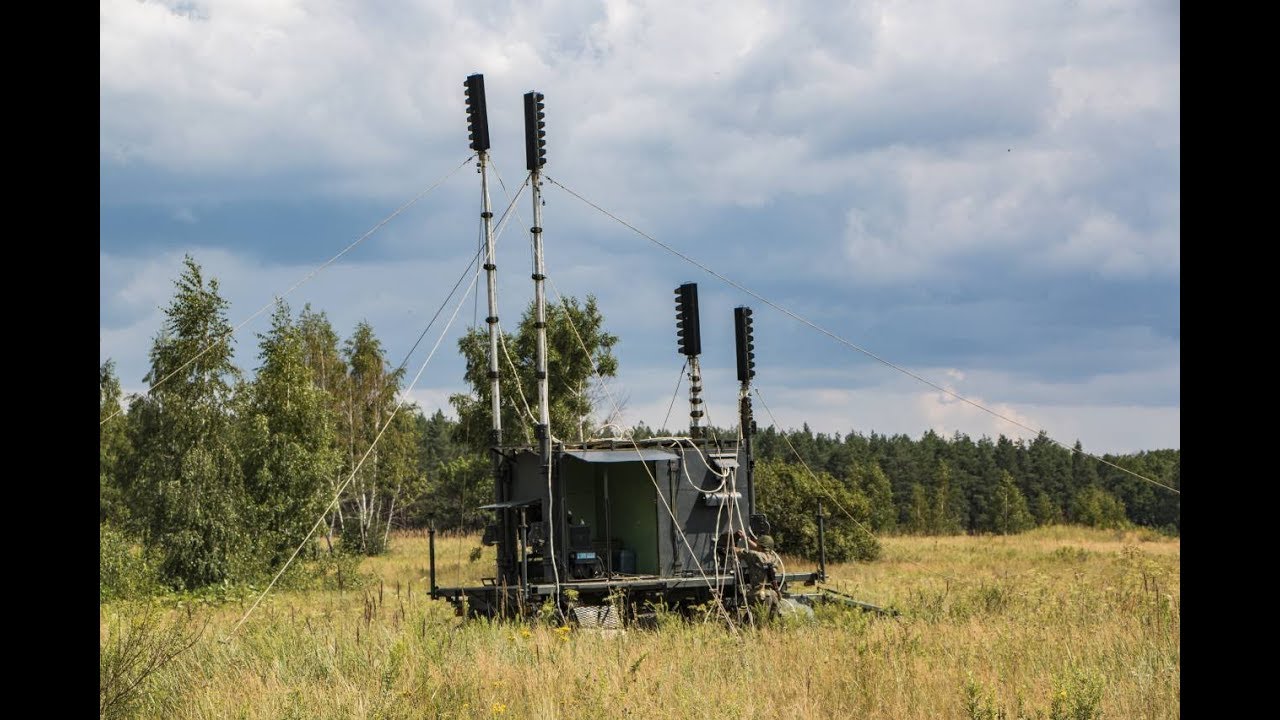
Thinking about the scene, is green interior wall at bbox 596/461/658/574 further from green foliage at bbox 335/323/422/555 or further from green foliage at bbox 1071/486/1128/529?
green foliage at bbox 1071/486/1128/529

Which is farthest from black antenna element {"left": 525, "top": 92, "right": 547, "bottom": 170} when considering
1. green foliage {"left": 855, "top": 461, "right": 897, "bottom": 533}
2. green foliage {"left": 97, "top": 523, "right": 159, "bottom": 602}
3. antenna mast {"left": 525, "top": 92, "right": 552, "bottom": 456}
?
green foliage {"left": 855, "top": 461, "right": 897, "bottom": 533}

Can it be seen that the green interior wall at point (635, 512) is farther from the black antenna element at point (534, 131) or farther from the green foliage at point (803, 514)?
the green foliage at point (803, 514)

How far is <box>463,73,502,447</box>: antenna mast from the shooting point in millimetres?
14875

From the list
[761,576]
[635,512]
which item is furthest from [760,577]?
[635,512]

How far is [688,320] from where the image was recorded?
14.5 m

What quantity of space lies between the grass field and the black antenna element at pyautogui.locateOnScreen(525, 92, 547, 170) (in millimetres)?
6370

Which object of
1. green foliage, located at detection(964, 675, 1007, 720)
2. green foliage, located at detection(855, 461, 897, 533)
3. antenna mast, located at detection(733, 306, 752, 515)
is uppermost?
antenna mast, located at detection(733, 306, 752, 515)

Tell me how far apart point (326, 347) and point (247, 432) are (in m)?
15.2

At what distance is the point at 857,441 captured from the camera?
98.6m

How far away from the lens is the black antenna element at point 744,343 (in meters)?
14.6

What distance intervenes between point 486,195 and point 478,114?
1260 mm

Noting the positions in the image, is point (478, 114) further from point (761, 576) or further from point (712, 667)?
point (712, 667)
